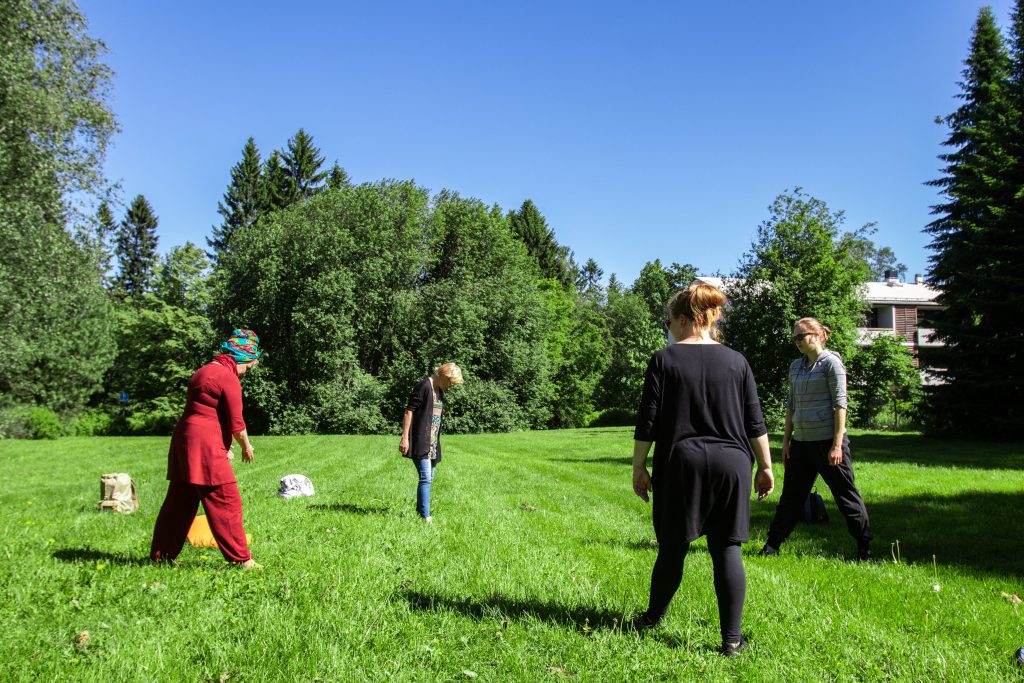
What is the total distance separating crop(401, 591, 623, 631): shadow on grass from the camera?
4.01 metres

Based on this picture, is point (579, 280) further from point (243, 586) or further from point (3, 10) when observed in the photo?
point (243, 586)

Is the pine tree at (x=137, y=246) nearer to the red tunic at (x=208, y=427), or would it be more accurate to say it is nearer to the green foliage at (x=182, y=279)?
the green foliage at (x=182, y=279)

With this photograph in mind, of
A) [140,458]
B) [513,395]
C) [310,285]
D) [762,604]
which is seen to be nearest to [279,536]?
[762,604]

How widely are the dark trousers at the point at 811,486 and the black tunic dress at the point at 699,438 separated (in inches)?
109

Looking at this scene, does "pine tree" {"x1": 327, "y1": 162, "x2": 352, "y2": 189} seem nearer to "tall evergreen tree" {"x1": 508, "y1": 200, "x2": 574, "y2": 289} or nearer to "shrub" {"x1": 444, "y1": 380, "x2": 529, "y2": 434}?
"tall evergreen tree" {"x1": 508, "y1": 200, "x2": 574, "y2": 289}

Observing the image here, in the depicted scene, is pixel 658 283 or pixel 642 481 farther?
pixel 658 283

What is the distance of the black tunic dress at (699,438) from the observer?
3420 mm

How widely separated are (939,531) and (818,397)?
2.67 m

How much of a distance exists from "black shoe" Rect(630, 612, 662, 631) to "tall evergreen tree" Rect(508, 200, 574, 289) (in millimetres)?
48941

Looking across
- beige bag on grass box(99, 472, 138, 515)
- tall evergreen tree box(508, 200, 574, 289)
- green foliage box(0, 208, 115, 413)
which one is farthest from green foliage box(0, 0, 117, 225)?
tall evergreen tree box(508, 200, 574, 289)

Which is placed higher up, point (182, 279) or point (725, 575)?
point (182, 279)

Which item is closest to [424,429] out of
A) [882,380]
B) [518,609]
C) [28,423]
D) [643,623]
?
[518,609]

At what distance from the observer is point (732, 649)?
3.53m

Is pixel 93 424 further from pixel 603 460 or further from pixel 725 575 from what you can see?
pixel 725 575
